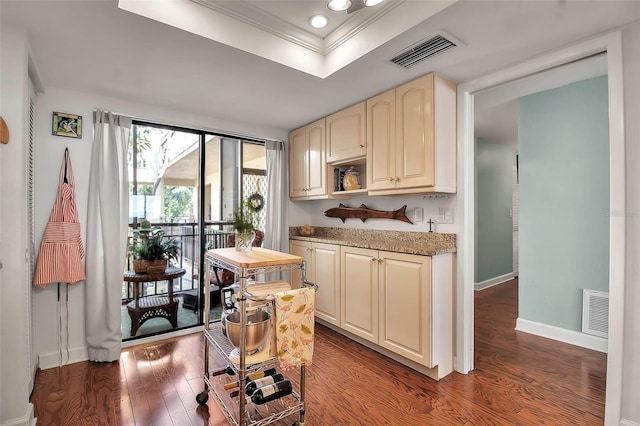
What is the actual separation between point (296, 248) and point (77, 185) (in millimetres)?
2259

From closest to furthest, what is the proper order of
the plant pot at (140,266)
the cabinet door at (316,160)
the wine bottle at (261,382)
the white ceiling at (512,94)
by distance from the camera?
the wine bottle at (261,382), the white ceiling at (512,94), the plant pot at (140,266), the cabinet door at (316,160)

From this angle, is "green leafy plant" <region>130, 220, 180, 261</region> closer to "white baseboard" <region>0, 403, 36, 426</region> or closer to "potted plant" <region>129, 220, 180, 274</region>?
"potted plant" <region>129, 220, 180, 274</region>

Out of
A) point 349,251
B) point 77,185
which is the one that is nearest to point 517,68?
point 349,251

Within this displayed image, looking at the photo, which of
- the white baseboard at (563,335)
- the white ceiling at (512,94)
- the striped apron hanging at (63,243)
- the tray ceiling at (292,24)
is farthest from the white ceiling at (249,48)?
the white baseboard at (563,335)

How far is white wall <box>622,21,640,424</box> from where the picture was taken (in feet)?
5.68

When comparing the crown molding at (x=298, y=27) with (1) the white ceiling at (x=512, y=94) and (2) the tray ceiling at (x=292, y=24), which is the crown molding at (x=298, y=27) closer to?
(2) the tray ceiling at (x=292, y=24)

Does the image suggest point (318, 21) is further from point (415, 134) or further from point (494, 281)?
point (494, 281)

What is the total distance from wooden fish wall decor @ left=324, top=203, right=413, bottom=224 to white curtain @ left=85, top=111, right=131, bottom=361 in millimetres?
2241

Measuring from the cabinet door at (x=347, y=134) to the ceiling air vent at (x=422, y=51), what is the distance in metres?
0.78

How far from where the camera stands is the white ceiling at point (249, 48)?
1669 millimetres

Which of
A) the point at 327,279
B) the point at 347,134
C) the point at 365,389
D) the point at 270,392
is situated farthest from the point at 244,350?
the point at 347,134

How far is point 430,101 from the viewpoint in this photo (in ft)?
7.77

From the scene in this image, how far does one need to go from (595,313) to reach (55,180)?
4.98 meters

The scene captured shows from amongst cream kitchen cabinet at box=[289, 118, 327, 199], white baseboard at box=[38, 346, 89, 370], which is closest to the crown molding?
cream kitchen cabinet at box=[289, 118, 327, 199]
